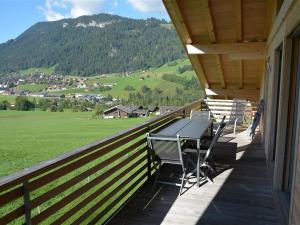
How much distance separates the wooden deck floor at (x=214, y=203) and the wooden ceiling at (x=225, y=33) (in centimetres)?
293

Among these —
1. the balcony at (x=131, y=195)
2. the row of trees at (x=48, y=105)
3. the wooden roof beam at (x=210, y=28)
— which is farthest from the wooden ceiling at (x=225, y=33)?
the row of trees at (x=48, y=105)

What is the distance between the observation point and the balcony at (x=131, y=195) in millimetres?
2037

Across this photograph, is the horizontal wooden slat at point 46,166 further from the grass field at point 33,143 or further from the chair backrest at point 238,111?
the grass field at point 33,143

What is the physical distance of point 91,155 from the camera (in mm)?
2742

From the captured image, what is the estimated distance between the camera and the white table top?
152 inches

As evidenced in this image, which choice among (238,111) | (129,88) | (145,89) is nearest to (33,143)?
(238,111)

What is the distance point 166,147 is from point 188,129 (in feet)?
2.41

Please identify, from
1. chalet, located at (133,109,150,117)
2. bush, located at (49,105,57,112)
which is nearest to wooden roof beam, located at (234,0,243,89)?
chalet, located at (133,109,150,117)

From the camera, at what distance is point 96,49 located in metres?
127

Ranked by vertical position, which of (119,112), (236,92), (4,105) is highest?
(236,92)

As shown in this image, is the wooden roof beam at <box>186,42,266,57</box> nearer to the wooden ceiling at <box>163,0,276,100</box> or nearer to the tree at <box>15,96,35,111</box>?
the wooden ceiling at <box>163,0,276,100</box>

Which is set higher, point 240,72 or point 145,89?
point 145,89

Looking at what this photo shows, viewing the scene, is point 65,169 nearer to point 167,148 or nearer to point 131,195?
point 131,195

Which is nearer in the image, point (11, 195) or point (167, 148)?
point (11, 195)
